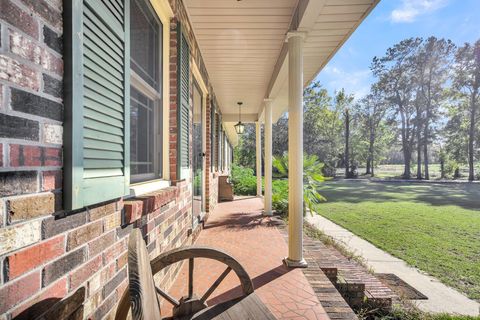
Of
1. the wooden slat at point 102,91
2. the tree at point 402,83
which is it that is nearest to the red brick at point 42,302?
the wooden slat at point 102,91

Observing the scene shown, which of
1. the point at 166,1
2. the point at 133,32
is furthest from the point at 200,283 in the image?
the point at 166,1

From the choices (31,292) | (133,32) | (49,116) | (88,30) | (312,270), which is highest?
(133,32)

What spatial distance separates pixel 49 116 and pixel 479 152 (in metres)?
33.2

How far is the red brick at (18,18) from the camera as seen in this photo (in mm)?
653

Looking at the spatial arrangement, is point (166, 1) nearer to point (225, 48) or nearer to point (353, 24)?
point (225, 48)

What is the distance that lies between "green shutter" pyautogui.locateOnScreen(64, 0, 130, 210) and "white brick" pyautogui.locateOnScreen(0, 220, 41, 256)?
128 millimetres

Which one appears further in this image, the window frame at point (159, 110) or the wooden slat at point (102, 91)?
the window frame at point (159, 110)

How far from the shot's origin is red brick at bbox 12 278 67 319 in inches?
27.1

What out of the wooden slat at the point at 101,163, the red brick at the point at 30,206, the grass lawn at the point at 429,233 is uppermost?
the wooden slat at the point at 101,163

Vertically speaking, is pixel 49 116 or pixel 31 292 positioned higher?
pixel 49 116

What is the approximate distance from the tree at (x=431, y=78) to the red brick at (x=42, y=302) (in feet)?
103

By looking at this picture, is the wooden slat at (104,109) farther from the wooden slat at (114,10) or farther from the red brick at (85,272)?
the red brick at (85,272)

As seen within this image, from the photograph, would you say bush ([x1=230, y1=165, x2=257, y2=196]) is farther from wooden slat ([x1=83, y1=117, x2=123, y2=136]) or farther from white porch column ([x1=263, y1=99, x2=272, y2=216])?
wooden slat ([x1=83, y1=117, x2=123, y2=136])

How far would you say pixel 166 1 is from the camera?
6.95 feet
